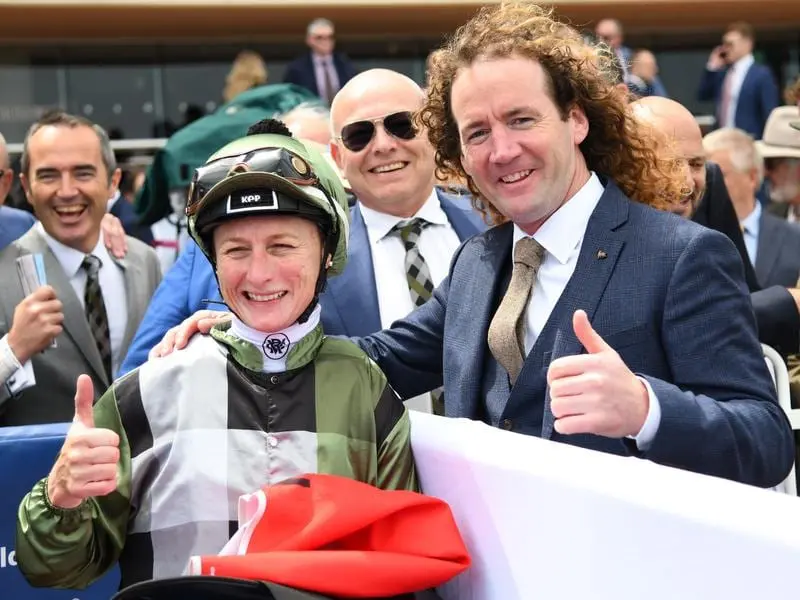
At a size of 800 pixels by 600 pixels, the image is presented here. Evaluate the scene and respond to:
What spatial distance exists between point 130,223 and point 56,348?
3.05 m

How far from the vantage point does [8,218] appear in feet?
19.0

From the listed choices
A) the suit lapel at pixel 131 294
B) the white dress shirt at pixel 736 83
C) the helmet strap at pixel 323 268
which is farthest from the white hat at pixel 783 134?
the white dress shirt at pixel 736 83

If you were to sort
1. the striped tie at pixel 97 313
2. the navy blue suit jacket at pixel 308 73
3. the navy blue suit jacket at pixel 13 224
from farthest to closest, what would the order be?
the navy blue suit jacket at pixel 308 73, the navy blue suit jacket at pixel 13 224, the striped tie at pixel 97 313

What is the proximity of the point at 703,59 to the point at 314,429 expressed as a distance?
47.5ft

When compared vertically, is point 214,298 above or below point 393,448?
above

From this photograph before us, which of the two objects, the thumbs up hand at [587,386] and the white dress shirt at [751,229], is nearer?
the thumbs up hand at [587,386]

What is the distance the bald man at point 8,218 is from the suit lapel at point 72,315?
2.37ft

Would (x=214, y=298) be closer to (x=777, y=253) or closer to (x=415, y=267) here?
(x=415, y=267)

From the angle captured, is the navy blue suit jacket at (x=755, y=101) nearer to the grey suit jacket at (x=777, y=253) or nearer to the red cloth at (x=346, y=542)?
the grey suit jacket at (x=777, y=253)

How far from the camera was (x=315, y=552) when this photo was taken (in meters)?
1.85

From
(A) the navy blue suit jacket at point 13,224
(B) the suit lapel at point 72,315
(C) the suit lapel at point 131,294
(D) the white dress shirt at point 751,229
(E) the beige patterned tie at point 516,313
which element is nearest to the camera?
(E) the beige patterned tie at point 516,313

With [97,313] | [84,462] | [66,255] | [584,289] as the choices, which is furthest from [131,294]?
[84,462]

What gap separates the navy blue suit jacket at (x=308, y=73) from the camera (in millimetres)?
12945

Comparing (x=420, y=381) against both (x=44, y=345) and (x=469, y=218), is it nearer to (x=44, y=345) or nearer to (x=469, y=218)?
(x=469, y=218)
